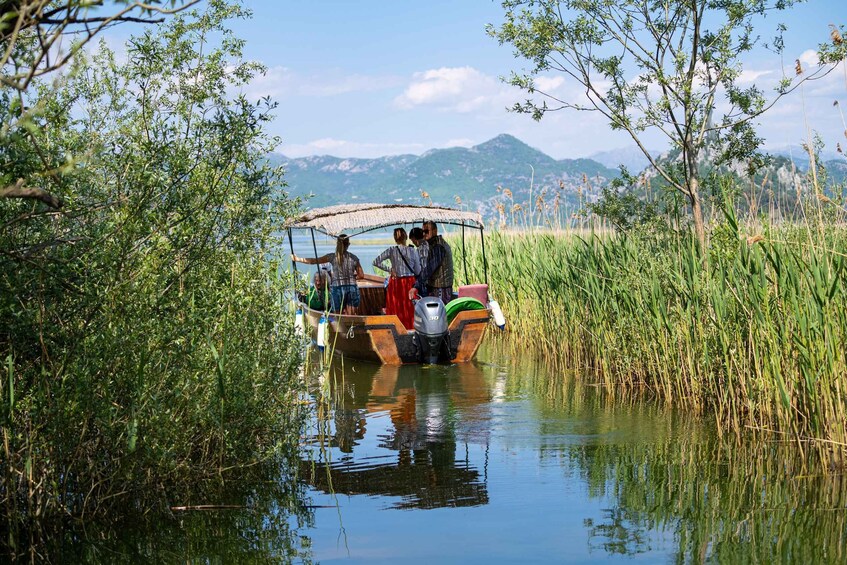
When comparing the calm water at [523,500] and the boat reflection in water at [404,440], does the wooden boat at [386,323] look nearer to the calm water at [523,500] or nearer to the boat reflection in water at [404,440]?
the boat reflection in water at [404,440]

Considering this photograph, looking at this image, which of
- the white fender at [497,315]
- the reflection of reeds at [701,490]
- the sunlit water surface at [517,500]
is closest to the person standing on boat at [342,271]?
the white fender at [497,315]

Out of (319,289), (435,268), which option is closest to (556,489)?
(319,289)

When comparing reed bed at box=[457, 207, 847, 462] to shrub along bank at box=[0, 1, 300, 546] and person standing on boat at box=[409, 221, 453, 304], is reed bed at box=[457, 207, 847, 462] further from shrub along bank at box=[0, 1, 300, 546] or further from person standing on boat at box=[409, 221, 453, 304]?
shrub along bank at box=[0, 1, 300, 546]

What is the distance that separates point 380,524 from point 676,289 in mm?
4378

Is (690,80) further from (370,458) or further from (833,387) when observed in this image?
(370,458)

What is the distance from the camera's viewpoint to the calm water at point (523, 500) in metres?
5.53

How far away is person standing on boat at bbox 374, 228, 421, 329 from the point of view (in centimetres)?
1358

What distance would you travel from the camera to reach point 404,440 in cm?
855

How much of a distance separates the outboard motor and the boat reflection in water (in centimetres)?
40

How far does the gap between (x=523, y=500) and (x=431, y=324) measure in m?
6.18

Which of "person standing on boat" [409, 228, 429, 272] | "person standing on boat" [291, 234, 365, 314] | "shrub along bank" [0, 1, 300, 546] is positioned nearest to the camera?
"shrub along bank" [0, 1, 300, 546]

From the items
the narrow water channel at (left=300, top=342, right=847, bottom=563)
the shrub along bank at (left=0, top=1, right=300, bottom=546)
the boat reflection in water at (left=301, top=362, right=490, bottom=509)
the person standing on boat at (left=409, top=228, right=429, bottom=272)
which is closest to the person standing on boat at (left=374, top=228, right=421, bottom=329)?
the person standing on boat at (left=409, top=228, right=429, bottom=272)

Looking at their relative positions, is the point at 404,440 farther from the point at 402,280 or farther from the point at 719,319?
the point at 402,280

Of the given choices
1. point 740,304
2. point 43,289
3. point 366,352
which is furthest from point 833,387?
point 366,352
